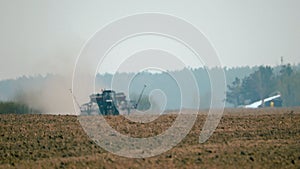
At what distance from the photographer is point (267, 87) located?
157750 millimetres

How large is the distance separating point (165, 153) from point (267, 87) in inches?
5120

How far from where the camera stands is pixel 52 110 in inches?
3130

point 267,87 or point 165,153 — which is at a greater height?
point 267,87

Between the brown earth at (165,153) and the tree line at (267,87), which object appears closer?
the brown earth at (165,153)

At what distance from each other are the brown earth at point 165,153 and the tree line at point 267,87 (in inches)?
3998

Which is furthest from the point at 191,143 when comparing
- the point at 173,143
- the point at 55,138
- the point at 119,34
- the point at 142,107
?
the point at 142,107

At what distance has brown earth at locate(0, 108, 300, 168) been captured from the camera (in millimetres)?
26859

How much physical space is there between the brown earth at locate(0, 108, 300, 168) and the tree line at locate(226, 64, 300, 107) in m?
102

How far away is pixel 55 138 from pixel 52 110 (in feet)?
143

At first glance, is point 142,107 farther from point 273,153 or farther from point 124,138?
point 273,153

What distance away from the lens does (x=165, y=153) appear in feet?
98.0

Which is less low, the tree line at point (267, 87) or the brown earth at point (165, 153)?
the tree line at point (267, 87)

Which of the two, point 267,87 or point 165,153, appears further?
point 267,87

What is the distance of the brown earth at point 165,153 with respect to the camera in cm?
2686
